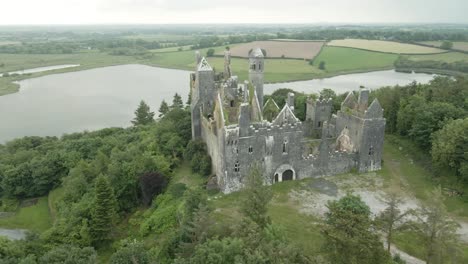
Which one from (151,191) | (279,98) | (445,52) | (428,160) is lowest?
(151,191)

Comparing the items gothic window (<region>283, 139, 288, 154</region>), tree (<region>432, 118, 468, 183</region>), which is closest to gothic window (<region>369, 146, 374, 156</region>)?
tree (<region>432, 118, 468, 183</region>)

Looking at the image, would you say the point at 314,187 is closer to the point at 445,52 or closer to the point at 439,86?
the point at 439,86

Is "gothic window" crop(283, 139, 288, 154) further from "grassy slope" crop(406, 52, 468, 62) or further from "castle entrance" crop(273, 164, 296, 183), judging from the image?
"grassy slope" crop(406, 52, 468, 62)

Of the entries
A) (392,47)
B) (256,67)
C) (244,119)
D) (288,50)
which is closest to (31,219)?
(244,119)

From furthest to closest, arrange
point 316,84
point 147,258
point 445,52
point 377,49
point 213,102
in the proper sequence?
point 377,49, point 445,52, point 316,84, point 213,102, point 147,258

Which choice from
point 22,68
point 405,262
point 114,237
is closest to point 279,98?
point 114,237

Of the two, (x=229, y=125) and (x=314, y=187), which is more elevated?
(x=229, y=125)
